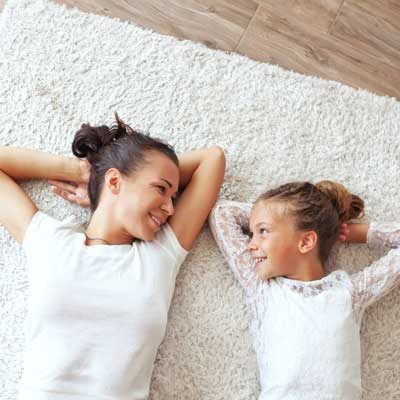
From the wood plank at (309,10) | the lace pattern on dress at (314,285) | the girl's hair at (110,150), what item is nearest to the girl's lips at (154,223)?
the girl's hair at (110,150)

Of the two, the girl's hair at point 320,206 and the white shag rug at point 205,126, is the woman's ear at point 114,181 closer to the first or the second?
the white shag rug at point 205,126

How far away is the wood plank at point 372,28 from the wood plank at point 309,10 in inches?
1.0

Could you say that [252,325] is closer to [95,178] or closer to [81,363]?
[81,363]

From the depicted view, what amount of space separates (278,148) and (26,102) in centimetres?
71

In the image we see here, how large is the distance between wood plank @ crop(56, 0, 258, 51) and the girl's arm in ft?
1.79

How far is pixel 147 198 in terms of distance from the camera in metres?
1.24

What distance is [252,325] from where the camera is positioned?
1346 mm

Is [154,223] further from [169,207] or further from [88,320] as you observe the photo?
[88,320]

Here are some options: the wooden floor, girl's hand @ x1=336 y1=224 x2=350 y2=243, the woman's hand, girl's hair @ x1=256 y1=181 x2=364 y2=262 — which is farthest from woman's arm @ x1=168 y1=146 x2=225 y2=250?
the wooden floor

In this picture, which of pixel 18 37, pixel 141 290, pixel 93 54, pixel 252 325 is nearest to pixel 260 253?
pixel 252 325

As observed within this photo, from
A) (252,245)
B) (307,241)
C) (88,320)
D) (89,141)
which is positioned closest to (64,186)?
(89,141)

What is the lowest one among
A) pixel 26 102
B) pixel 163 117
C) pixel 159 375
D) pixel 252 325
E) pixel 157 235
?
pixel 159 375

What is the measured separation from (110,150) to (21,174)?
25cm

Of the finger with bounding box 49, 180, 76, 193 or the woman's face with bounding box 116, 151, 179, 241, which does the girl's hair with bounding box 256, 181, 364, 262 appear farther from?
the finger with bounding box 49, 180, 76, 193
